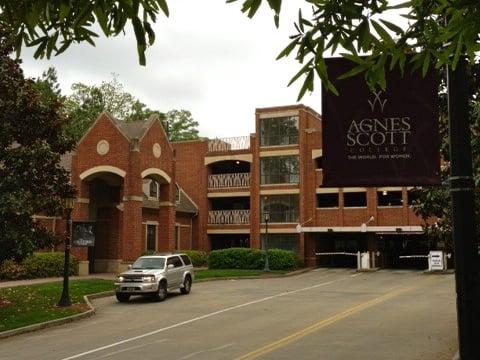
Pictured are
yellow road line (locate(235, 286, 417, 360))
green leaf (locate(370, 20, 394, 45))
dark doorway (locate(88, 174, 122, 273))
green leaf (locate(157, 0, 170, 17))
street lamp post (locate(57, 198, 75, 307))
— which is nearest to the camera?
green leaf (locate(157, 0, 170, 17))

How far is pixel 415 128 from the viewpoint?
20.4ft

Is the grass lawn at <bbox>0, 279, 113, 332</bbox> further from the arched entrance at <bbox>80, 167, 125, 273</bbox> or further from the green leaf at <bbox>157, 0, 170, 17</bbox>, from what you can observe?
the green leaf at <bbox>157, 0, 170, 17</bbox>

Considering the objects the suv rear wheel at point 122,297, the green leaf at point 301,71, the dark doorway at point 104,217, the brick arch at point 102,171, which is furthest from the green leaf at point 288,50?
the dark doorway at point 104,217

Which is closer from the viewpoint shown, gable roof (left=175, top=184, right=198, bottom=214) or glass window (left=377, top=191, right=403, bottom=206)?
glass window (left=377, top=191, right=403, bottom=206)

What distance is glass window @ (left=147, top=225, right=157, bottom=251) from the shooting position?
4094 centimetres

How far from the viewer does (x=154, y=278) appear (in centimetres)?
2259

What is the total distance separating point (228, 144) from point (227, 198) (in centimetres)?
454

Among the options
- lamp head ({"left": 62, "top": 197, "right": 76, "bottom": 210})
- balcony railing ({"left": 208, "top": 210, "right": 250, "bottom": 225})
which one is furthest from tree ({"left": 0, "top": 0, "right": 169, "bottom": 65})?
balcony railing ({"left": 208, "top": 210, "right": 250, "bottom": 225})

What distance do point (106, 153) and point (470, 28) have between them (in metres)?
33.8

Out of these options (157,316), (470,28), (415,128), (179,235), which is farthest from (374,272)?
(470,28)

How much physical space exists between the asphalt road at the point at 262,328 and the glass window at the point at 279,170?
19.5m

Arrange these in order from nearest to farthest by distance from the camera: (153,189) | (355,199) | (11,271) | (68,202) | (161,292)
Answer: (68,202) < (161,292) < (11,271) < (153,189) < (355,199)

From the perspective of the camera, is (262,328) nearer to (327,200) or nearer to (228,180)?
(327,200)

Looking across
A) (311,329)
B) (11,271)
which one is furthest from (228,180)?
(311,329)
